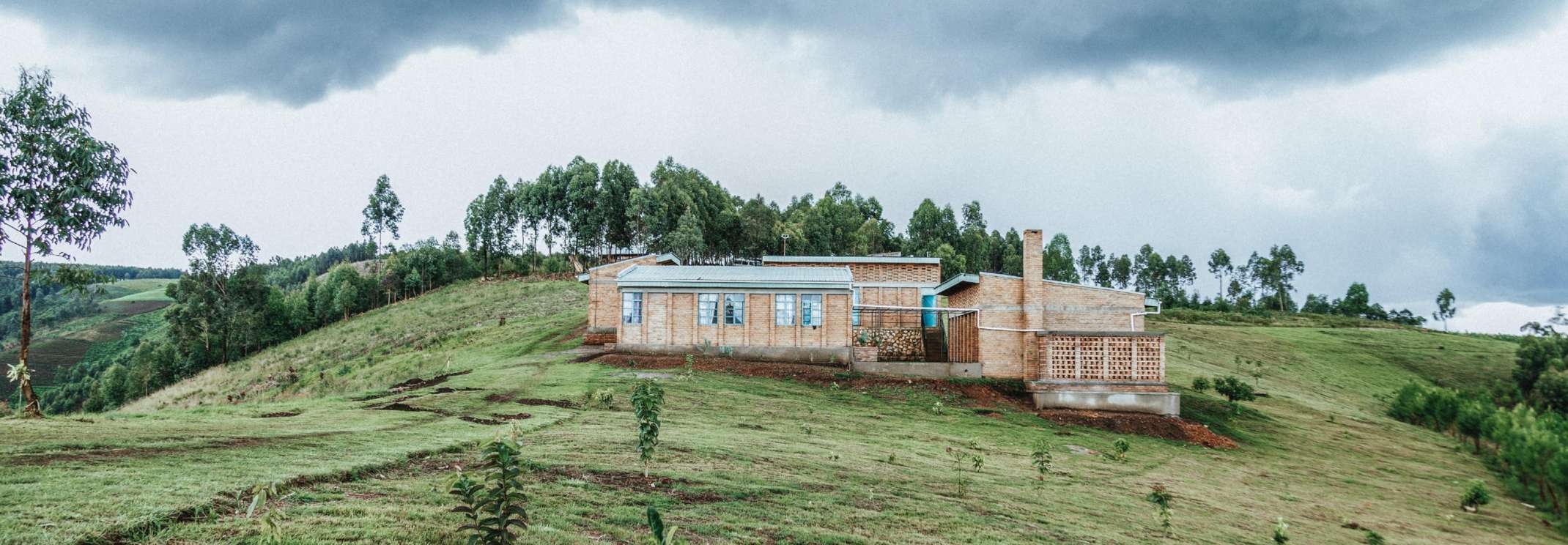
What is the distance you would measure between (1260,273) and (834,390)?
361ft

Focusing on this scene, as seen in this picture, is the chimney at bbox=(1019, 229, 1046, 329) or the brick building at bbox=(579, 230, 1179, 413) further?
the chimney at bbox=(1019, 229, 1046, 329)

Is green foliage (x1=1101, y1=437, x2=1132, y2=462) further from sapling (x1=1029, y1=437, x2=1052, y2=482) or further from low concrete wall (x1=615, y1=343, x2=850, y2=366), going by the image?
low concrete wall (x1=615, y1=343, x2=850, y2=366)

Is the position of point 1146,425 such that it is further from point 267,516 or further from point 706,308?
point 267,516

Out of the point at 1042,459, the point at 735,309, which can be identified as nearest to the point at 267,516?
the point at 1042,459

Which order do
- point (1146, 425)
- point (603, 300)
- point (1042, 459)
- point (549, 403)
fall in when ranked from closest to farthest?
point (1042, 459) → point (549, 403) → point (1146, 425) → point (603, 300)

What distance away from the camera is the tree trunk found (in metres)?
15.4

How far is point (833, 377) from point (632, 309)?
996 cm

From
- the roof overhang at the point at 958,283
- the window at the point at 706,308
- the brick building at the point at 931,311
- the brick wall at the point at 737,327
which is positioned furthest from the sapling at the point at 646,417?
the roof overhang at the point at 958,283

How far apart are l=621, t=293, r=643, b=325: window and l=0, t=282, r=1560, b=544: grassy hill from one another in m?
2.94

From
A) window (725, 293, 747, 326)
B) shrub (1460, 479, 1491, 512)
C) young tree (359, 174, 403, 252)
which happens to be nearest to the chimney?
window (725, 293, 747, 326)

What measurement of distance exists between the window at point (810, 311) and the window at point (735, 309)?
8.41 feet

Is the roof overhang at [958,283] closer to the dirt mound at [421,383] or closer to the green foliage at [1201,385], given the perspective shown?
the green foliage at [1201,385]

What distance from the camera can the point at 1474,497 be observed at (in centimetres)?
1964

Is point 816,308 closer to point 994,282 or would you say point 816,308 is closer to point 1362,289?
point 994,282
